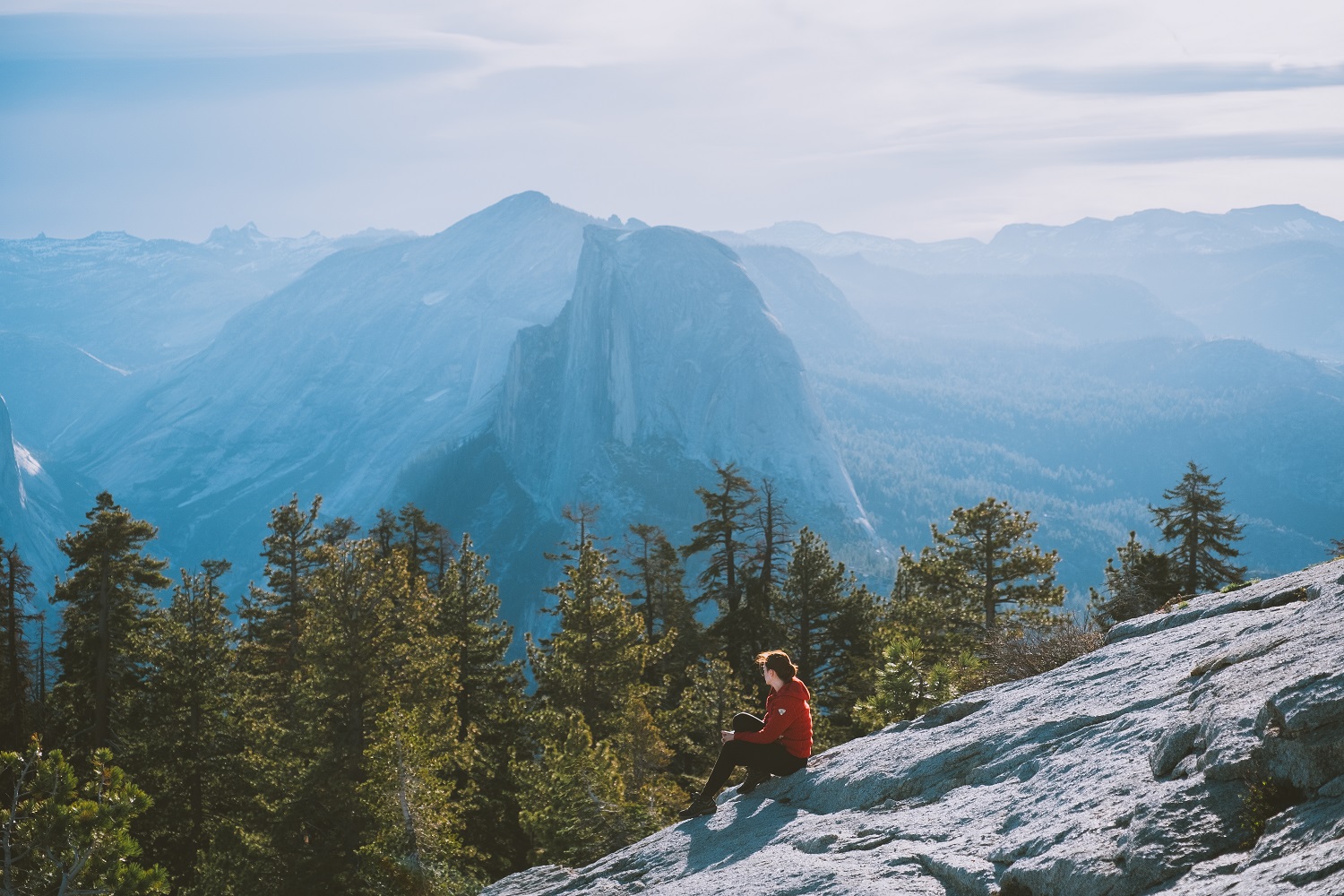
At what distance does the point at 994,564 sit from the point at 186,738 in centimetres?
2771

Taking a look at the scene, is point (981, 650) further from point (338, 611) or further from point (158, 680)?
point (158, 680)

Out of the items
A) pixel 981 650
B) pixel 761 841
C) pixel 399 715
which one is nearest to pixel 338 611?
pixel 399 715

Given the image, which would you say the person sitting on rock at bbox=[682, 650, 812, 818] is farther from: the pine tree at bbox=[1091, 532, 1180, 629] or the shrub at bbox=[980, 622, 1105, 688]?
the pine tree at bbox=[1091, 532, 1180, 629]

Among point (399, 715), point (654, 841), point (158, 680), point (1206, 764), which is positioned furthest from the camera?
point (158, 680)

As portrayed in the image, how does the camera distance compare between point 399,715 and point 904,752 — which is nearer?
point 904,752

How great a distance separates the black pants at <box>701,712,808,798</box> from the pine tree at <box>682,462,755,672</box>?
21154 millimetres

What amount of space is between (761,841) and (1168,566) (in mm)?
27536

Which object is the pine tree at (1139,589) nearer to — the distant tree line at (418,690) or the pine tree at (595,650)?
the distant tree line at (418,690)

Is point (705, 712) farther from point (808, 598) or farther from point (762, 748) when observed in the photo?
point (762, 748)

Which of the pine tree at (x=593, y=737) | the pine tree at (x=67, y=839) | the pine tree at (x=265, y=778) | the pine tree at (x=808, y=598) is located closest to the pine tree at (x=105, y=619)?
the pine tree at (x=265, y=778)

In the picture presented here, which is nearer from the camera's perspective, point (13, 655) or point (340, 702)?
point (340, 702)

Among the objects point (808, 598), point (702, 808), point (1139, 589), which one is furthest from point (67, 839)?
point (1139, 589)

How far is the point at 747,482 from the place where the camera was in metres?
34.2

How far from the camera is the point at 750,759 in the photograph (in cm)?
1170
